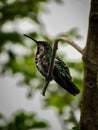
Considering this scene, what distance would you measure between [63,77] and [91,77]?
11 cm

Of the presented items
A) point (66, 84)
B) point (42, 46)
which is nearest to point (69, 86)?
point (66, 84)

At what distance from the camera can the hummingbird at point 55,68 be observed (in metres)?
1.21

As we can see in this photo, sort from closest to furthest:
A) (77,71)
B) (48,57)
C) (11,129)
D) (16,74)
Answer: (48,57) → (11,129) → (77,71) → (16,74)

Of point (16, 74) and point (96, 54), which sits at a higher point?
point (16, 74)

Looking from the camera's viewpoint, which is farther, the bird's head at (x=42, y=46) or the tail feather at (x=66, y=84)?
the bird's head at (x=42, y=46)

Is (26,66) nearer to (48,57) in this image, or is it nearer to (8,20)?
(8,20)

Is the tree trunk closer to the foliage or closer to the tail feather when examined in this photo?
the tail feather

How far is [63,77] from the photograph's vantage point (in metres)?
1.25

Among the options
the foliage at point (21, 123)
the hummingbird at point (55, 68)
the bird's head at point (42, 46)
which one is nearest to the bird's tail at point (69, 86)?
the hummingbird at point (55, 68)

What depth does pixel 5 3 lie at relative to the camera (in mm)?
5344

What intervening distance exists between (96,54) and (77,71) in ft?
11.0

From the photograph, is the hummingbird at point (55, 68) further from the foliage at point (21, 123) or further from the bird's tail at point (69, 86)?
the foliage at point (21, 123)

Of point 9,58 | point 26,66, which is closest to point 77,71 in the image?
point 26,66

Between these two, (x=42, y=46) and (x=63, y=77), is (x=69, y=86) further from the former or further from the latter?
(x=42, y=46)
